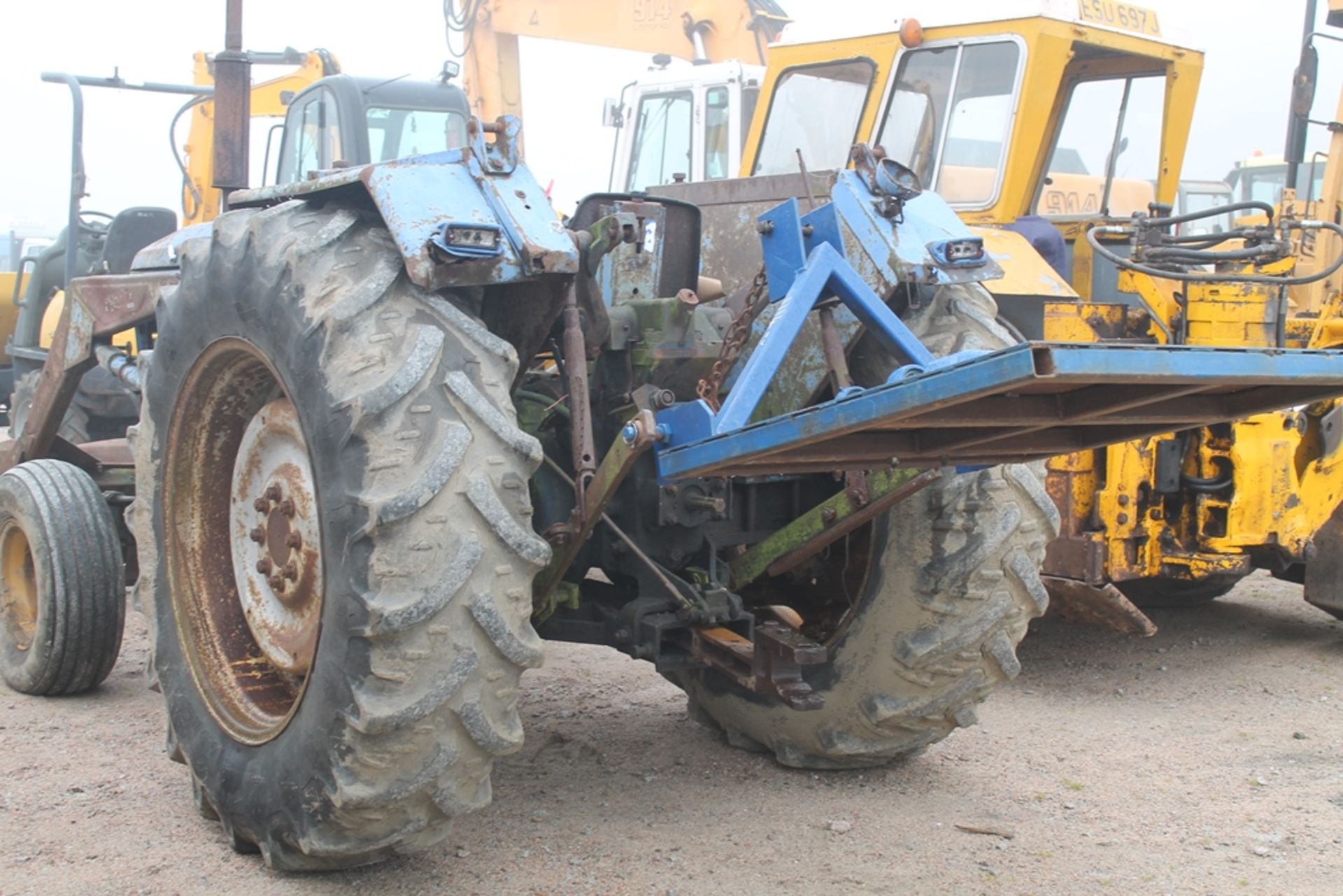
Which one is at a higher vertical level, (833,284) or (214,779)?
(833,284)

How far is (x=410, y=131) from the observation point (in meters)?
8.66

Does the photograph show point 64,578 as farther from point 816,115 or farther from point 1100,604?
point 816,115

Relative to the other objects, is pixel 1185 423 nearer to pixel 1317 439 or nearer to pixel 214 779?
pixel 214 779

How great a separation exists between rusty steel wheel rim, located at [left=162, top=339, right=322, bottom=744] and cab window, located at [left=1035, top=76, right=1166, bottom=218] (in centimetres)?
477

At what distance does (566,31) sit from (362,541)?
36.6 feet

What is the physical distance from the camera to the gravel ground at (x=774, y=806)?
11.2ft

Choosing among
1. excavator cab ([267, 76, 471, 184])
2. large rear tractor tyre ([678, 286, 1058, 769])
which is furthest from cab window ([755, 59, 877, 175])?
large rear tractor tyre ([678, 286, 1058, 769])

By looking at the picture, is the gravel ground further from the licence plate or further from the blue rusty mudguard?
the licence plate

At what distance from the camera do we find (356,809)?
306 cm

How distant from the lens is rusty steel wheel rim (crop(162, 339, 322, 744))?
347 cm

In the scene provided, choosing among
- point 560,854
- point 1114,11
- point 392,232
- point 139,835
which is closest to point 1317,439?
point 1114,11

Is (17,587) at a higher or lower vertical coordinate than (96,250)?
lower

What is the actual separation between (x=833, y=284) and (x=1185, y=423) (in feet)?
2.75

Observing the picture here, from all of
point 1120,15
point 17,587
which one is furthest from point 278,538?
point 1120,15
